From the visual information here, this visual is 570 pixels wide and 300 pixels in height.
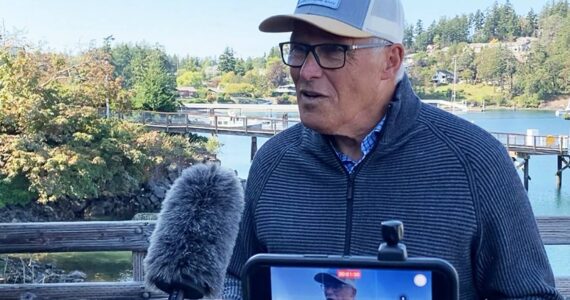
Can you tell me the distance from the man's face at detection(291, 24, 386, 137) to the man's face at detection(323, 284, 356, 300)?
0.46 meters

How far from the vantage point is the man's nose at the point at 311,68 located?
4.73 ft

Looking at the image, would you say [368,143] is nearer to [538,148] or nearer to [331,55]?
[331,55]

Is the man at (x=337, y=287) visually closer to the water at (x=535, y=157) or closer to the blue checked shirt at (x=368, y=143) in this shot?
the blue checked shirt at (x=368, y=143)

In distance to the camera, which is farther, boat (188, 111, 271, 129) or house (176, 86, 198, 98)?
house (176, 86, 198, 98)

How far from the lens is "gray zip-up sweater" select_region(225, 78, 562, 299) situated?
1.43 m

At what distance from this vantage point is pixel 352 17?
1.43m

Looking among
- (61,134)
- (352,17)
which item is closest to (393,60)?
(352,17)

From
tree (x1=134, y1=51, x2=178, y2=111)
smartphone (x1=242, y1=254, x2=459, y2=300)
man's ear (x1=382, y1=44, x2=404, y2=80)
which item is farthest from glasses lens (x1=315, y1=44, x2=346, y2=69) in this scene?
tree (x1=134, y1=51, x2=178, y2=111)

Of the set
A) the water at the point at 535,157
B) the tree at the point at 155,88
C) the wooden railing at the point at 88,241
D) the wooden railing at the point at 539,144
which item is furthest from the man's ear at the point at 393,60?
the tree at the point at 155,88

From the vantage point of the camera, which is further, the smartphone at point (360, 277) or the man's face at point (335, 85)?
the man's face at point (335, 85)

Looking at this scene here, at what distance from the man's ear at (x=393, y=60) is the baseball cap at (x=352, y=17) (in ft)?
0.06

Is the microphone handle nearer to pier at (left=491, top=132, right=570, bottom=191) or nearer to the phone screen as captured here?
the phone screen

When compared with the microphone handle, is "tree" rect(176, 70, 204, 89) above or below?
above

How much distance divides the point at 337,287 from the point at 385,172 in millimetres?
467
